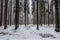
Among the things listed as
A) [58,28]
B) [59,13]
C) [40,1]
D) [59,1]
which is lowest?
[58,28]

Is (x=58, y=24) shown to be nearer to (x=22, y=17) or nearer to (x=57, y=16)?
(x=57, y=16)

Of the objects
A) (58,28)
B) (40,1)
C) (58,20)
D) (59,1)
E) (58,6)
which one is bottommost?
(58,28)

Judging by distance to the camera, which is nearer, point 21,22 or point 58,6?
point 58,6

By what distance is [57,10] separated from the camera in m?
8.49

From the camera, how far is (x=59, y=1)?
9.02m

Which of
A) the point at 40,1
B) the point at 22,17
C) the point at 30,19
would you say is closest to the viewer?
the point at 40,1

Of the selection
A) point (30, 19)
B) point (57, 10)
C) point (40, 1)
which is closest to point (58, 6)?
point (57, 10)

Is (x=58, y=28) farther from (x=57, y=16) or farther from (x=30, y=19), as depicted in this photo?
(x=30, y=19)

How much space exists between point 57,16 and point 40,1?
519 inches

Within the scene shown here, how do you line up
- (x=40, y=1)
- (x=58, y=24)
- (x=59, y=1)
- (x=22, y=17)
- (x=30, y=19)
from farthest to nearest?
(x=30, y=19), (x=22, y=17), (x=40, y=1), (x=59, y=1), (x=58, y=24)

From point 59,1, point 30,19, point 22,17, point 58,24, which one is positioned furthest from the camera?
point 30,19

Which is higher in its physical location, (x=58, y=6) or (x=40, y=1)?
(x=40, y=1)

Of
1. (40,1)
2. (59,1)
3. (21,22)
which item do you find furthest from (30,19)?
(59,1)

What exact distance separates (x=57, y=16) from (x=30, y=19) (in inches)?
1209
